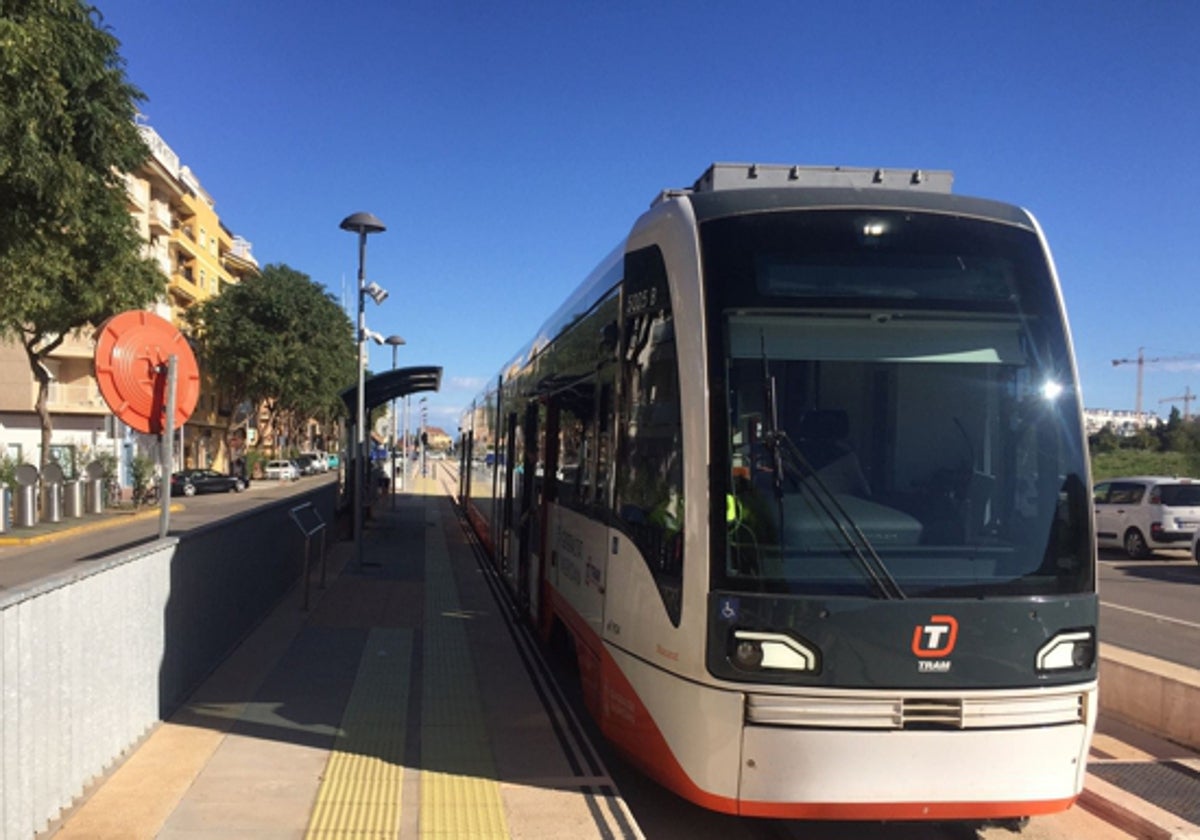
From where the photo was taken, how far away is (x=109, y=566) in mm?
5359

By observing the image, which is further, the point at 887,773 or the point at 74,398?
the point at 74,398

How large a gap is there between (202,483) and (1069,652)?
48.3m

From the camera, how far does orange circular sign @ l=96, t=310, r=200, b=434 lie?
5852 millimetres

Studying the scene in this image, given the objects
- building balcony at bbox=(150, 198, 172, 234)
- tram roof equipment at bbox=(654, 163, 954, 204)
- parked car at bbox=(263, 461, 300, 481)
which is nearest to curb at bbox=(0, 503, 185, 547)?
tram roof equipment at bbox=(654, 163, 954, 204)

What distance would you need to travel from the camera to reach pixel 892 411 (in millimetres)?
4855

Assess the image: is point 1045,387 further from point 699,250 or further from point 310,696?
point 310,696

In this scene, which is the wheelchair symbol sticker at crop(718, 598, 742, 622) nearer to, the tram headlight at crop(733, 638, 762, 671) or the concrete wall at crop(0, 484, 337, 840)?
the tram headlight at crop(733, 638, 762, 671)

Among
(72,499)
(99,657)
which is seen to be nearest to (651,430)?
(99,657)

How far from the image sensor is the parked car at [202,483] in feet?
148

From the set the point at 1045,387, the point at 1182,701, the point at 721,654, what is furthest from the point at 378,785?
the point at 1182,701

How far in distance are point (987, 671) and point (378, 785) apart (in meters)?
3.23

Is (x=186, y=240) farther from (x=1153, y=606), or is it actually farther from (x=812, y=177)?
(x=812, y=177)

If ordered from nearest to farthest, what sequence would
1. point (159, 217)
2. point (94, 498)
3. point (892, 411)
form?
point (892, 411) < point (94, 498) < point (159, 217)

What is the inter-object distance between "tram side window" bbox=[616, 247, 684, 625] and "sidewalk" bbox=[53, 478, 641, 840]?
1367 millimetres
